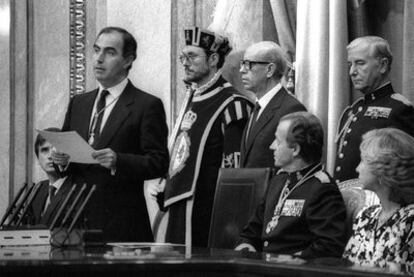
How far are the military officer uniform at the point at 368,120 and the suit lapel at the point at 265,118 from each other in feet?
1.37

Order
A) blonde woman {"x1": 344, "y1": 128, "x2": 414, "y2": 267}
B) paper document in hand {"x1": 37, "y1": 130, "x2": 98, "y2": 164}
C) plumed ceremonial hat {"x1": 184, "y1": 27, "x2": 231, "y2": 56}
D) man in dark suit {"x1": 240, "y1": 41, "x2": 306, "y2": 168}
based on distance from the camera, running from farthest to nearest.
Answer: plumed ceremonial hat {"x1": 184, "y1": 27, "x2": 231, "y2": 56}
man in dark suit {"x1": 240, "y1": 41, "x2": 306, "y2": 168}
paper document in hand {"x1": 37, "y1": 130, "x2": 98, "y2": 164}
blonde woman {"x1": 344, "y1": 128, "x2": 414, "y2": 267}

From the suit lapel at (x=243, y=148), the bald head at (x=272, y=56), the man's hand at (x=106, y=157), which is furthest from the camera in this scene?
the bald head at (x=272, y=56)

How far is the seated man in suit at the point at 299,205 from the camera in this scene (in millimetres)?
4215

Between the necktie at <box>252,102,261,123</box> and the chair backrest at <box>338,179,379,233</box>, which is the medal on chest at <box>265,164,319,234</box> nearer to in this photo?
the chair backrest at <box>338,179,379,233</box>

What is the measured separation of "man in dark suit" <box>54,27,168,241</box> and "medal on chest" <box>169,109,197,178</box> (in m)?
0.83

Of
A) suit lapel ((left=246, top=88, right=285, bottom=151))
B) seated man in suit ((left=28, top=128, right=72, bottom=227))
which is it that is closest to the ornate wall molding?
seated man in suit ((left=28, top=128, right=72, bottom=227))

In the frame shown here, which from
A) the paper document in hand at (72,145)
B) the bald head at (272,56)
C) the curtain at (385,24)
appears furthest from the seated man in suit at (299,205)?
the curtain at (385,24)

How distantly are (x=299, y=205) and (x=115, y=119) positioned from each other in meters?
1.00

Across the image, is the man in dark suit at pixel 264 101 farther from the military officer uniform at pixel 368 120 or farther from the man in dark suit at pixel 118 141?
the man in dark suit at pixel 118 141

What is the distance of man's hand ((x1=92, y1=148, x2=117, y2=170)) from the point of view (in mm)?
4629

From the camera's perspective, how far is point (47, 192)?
20.0 feet

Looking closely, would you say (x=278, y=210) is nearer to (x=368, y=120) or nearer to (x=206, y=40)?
(x=368, y=120)

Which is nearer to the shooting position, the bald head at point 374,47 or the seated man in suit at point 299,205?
the seated man in suit at point 299,205

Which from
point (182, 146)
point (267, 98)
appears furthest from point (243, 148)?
point (182, 146)
